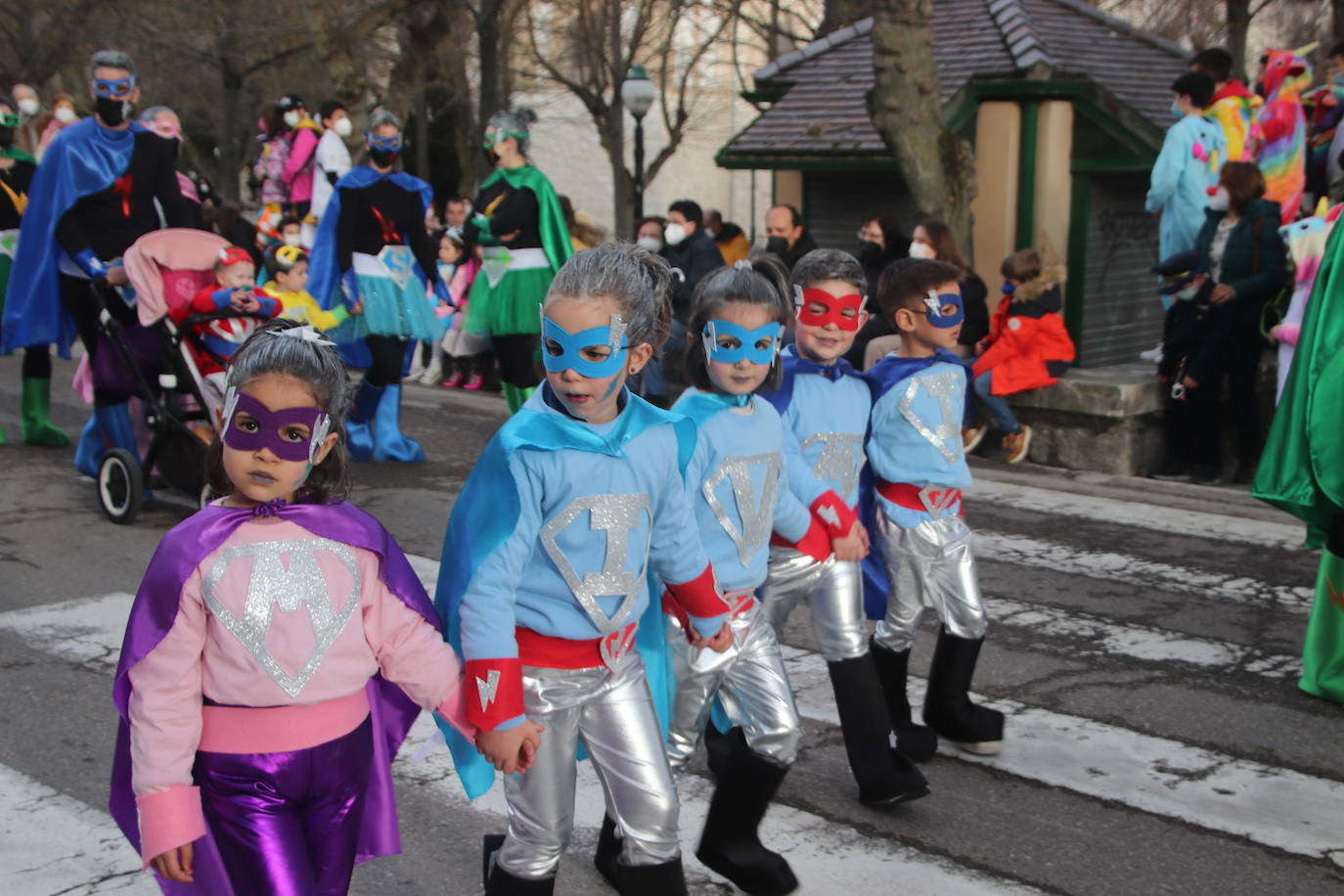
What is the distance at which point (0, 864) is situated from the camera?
4.06m

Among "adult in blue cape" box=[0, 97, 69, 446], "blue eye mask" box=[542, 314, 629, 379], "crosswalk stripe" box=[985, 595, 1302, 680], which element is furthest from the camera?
"adult in blue cape" box=[0, 97, 69, 446]

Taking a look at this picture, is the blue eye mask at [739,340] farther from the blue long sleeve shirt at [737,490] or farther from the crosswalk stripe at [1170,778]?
the crosswalk stripe at [1170,778]

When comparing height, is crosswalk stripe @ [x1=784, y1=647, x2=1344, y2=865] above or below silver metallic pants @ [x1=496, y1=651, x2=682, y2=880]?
below

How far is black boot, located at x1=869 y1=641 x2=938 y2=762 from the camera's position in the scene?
16.1 ft

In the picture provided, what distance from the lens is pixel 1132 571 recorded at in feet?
24.3

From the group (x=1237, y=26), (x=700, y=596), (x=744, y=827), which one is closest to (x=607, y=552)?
(x=700, y=596)

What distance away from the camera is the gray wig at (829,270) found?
4496mm

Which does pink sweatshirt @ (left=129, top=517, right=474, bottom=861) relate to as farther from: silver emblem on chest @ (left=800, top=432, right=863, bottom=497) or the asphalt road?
silver emblem on chest @ (left=800, top=432, right=863, bottom=497)

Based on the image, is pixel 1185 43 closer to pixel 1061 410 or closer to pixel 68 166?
pixel 1061 410

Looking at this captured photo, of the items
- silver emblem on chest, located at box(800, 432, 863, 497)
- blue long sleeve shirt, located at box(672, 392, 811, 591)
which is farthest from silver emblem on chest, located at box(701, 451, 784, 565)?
silver emblem on chest, located at box(800, 432, 863, 497)

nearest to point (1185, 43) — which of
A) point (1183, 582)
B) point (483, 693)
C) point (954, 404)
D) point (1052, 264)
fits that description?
point (1052, 264)

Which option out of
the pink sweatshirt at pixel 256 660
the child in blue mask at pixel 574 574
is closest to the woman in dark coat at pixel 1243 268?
the child in blue mask at pixel 574 574

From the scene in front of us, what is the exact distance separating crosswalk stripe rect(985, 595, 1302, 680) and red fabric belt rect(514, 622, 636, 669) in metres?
3.39

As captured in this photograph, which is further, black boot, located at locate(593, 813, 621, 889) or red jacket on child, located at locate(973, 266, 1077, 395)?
red jacket on child, located at locate(973, 266, 1077, 395)
